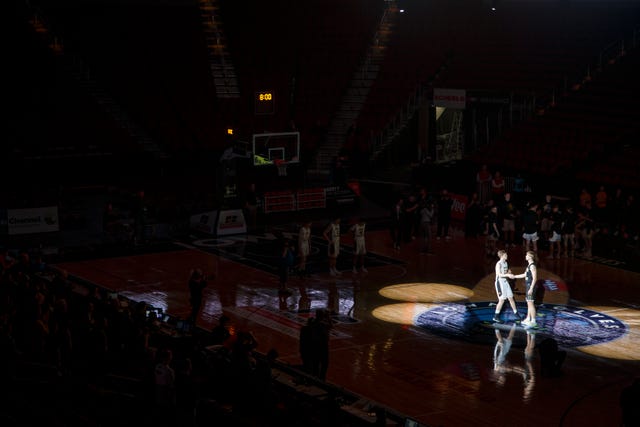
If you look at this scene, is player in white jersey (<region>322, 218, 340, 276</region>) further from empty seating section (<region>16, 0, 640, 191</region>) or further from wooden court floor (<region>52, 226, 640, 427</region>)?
empty seating section (<region>16, 0, 640, 191</region>)

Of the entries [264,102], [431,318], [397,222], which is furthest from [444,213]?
[431,318]

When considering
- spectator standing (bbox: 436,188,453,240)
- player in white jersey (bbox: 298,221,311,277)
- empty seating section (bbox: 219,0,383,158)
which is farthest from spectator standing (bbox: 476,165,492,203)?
player in white jersey (bbox: 298,221,311,277)

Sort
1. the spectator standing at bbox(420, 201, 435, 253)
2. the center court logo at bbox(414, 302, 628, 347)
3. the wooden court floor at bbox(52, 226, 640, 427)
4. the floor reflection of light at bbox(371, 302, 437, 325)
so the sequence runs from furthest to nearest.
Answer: the spectator standing at bbox(420, 201, 435, 253) → the floor reflection of light at bbox(371, 302, 437, 325) → the center court logo at bbox(414, 302, 628, 347) → the wooden court floor at bbox(52, 226, 640, 427)

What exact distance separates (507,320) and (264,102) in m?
16.0

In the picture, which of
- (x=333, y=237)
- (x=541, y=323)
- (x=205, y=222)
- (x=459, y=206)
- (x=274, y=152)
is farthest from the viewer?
(x=274, y=152)

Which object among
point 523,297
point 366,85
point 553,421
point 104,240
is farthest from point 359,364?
point 366,85

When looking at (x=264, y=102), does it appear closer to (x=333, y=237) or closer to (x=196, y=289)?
(x=333, y=237)

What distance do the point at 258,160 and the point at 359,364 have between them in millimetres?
17577

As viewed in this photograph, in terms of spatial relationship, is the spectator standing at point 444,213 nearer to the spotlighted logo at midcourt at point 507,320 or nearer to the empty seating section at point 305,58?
the spotlighted logo at midcourt at point 507,320

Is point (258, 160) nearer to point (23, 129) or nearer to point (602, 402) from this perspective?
point (23, 129)

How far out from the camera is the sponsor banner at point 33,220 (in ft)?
98.9

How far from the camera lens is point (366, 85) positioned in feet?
144

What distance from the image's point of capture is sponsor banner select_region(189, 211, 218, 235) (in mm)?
30859

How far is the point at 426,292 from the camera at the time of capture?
950 inches
